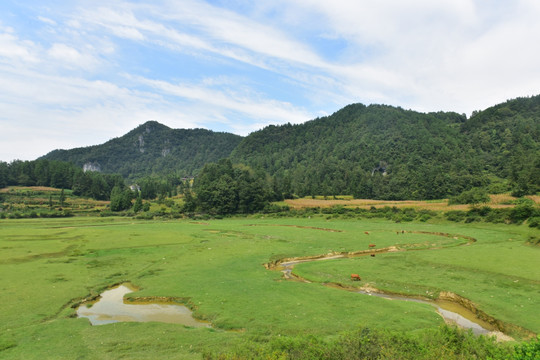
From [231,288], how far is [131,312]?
21.0 ft

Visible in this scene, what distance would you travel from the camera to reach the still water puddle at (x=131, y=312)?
17.8m

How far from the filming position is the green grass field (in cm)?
1446

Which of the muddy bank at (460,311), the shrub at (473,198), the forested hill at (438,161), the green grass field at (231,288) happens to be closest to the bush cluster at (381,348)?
the muddy bank at (460,311)

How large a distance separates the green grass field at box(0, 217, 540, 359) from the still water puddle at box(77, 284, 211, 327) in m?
0.76

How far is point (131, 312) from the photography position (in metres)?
19.3

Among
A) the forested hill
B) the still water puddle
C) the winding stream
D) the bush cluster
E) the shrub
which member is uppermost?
the forested hill

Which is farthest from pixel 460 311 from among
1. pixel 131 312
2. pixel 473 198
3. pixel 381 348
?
pixel 473 198

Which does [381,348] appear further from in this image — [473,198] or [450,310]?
[473,198]

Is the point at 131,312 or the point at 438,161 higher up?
the point at 438,161

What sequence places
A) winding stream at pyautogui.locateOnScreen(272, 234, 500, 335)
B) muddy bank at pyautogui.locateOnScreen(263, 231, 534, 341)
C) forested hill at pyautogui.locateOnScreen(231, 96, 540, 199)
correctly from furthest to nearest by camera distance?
forested hill at pyautogui.locateOnScreen(231, 96, 540, 199)
winding stream at pyautogui.locateOnScreen(272, 234, 500, 335)
muddy bank at pyautogui.locateOnScreen(263, 231, 534, 341)

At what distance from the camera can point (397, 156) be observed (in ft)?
575

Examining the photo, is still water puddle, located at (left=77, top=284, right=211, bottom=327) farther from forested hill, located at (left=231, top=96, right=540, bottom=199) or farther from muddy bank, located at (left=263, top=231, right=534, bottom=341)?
forested hill, located at (left=231, top=96, right=540, bottom=199)

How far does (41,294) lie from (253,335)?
1527 centimetres

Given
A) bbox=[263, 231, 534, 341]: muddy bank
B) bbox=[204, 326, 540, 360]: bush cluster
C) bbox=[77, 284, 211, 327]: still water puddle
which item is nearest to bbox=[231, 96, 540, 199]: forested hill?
bbox=[263, 231, 534, 341]: muddy bank
